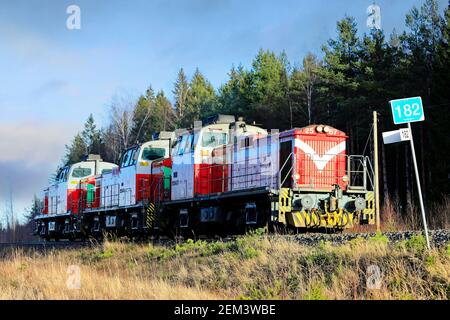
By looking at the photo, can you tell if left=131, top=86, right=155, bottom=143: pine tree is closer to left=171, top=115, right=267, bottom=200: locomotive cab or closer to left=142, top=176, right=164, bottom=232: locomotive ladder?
left=142, top=176, right=164, bottom=232: locomotive ladder

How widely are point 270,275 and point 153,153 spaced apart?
1453 centimetres

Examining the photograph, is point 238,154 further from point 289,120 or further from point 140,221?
point 289,120

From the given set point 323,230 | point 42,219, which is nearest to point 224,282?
point 323,230

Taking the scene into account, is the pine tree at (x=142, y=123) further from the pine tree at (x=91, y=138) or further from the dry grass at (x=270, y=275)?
the dry grass at (x=270, y=275)

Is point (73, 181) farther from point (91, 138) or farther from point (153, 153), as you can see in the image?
point (91, 138)

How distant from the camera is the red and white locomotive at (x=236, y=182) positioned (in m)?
17.0

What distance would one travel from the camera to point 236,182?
19.1m

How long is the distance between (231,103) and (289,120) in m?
7.57

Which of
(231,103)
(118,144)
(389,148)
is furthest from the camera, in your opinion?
(118,144)

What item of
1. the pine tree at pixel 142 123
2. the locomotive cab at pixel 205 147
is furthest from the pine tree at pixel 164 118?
the locomotive cab at pixel 205 147

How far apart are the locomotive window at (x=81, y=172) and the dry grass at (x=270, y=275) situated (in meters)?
17.7

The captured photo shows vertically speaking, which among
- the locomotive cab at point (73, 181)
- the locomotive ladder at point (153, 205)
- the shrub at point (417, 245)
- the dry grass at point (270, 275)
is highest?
the locomotive cab at point (73, 181)

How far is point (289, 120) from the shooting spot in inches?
1885

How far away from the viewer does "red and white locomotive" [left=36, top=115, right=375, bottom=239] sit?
16969mm
